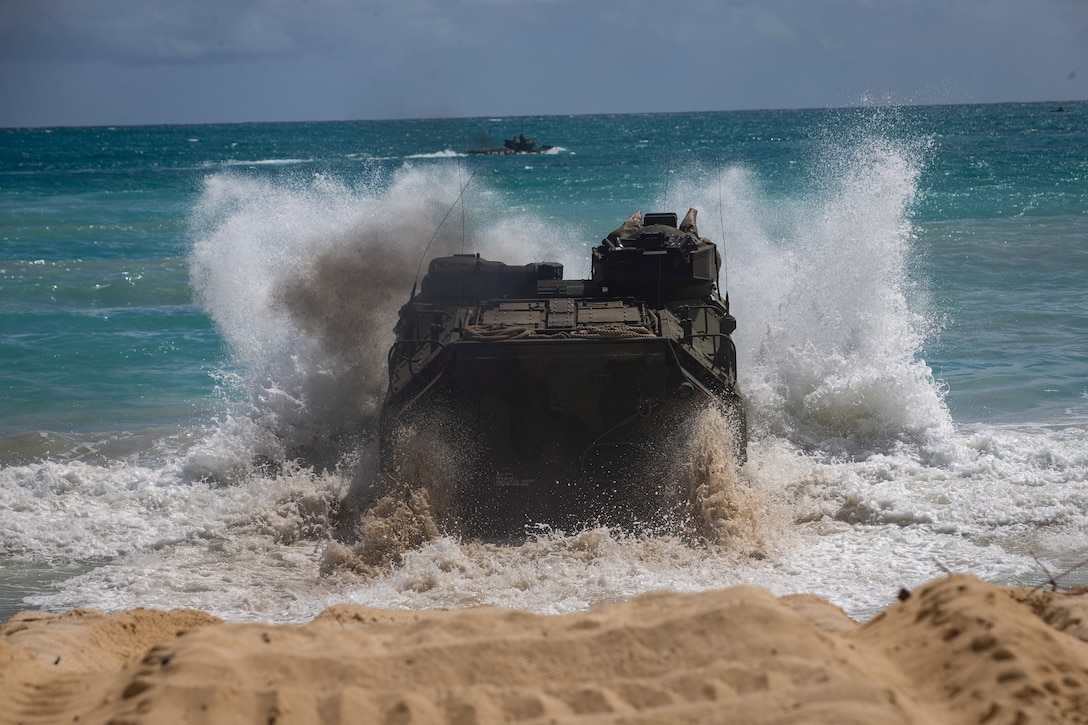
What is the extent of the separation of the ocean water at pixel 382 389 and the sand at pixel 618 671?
1299mm

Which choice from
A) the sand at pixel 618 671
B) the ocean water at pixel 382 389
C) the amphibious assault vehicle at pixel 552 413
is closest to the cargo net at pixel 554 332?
the amphibious assault vehicle at pixel 552 413

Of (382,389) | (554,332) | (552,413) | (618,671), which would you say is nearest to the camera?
(618,671)

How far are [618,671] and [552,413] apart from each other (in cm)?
433

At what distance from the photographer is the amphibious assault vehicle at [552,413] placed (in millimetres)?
8594

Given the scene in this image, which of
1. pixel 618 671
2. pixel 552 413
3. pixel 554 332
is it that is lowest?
pixel 618 671

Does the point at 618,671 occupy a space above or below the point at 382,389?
below

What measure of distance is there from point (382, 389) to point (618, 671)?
8.05 m

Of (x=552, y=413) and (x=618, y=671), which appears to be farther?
(x=552, y=413)

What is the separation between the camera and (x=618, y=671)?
4.38 metres

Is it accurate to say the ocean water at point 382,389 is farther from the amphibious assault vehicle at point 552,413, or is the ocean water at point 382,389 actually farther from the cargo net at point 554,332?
the cargo net at point 554,332

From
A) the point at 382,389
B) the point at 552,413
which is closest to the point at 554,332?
the point at 552,413

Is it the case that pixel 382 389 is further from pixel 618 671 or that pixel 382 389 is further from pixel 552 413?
pixel 618 671

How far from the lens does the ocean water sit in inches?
325

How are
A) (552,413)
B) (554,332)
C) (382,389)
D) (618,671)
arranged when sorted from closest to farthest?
(618,671), (552,413), (554,332), (382,389)
